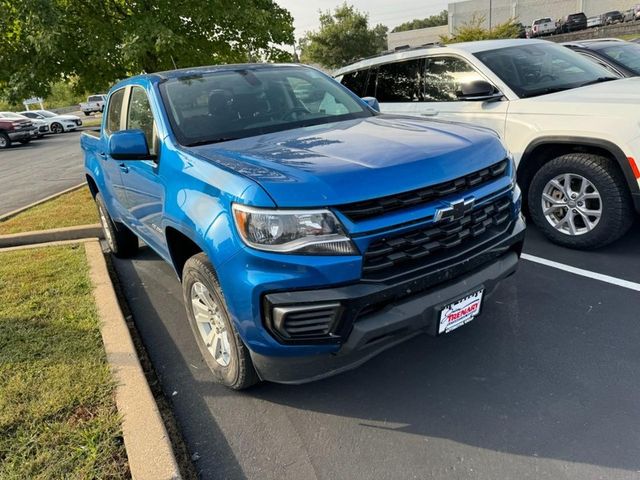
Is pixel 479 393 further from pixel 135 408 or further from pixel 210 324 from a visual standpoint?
pixel 135 408

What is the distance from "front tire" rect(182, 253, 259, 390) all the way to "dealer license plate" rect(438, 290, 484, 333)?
1039 mm

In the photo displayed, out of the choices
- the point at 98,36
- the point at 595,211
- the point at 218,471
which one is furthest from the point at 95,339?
the point at 98,36

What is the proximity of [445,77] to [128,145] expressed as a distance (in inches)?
149

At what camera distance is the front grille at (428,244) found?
2.33 meters

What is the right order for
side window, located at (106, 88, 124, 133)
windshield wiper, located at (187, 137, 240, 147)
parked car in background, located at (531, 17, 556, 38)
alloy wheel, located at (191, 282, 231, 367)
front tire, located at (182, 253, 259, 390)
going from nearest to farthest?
front tire, located at (182, 253, 259, 390)
alloy wheel, located at (191, 282, 231, 367)
windshield wiper, located at (187, 137, 240, 147)
side window, located at (106, 88, 124, 133)
parked car in background, located at (531, 17, 556, 38)

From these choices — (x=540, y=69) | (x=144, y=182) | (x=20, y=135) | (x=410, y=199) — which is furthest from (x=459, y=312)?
(x=20, y=135)

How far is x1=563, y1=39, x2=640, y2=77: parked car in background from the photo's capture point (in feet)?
21.7

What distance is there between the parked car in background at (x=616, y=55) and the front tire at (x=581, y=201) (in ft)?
10.2

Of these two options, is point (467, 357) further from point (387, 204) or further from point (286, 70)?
point (286, 70)

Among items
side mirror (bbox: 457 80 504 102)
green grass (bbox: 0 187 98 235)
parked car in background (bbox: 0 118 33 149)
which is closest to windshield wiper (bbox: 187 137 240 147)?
side mirror (bbox: 457 80 504 102)

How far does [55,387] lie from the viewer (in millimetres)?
2961

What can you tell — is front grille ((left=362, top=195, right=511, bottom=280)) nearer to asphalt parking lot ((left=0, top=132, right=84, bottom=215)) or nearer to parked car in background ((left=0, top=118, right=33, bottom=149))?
asphalt parking lot ((left=0, top=132, right=84, bottom=215))

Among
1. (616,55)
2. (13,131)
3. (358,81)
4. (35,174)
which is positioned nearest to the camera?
(358,81)

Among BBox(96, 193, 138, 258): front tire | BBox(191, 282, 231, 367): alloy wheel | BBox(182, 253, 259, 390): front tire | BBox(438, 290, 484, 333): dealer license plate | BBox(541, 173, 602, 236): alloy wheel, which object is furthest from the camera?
BBox(96, 193, 138, 258): front tire
